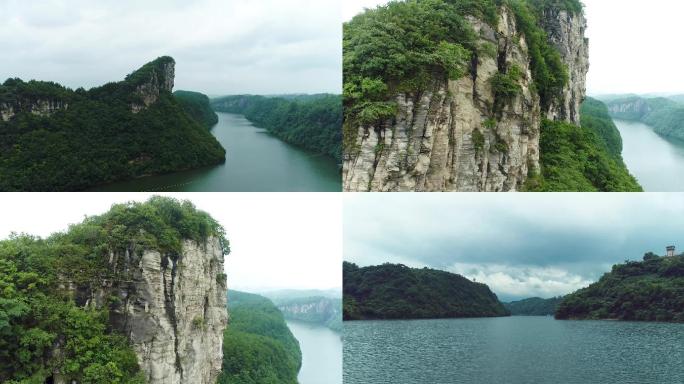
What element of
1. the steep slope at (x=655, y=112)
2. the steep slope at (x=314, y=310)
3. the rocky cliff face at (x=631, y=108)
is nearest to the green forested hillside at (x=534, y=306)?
the steep slope at (x=655, y=112)

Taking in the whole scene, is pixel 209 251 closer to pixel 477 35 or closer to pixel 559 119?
pixel 477 35

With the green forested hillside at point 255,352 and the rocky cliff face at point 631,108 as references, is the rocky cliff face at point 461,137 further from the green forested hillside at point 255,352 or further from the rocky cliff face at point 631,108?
the rocky cliff face at point 631,108

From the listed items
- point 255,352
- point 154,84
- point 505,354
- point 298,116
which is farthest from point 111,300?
point 255,352

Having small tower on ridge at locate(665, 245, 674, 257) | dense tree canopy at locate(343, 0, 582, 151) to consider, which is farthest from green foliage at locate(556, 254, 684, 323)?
dense tree canopy at locate(343, 0, 582, 151)

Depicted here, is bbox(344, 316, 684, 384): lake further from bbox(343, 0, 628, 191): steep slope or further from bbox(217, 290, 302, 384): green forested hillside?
bbox(343, 0, 628, 191): steep slope

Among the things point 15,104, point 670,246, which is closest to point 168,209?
point 15,104
